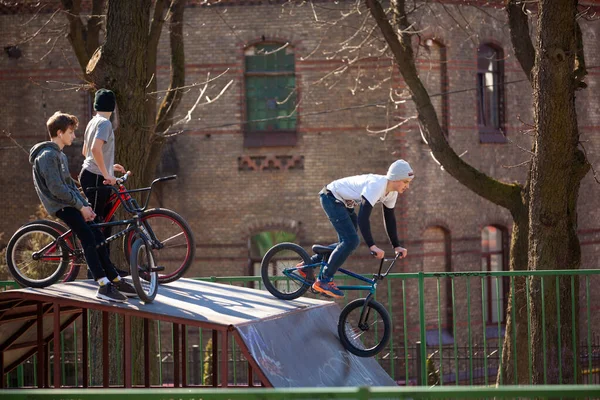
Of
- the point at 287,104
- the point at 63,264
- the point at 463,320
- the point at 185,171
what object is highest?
the point at 287,104

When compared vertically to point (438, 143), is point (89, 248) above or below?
below

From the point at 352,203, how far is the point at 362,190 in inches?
11.7

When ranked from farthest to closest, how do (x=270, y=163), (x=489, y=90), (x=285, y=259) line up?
(x=489, y=90) < (x=270, y=163) < (x=285, y=259)

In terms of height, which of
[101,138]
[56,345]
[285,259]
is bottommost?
[56,345]

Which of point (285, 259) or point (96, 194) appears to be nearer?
point (96, 194)

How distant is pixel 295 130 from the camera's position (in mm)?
21172

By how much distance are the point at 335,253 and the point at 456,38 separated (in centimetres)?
1414

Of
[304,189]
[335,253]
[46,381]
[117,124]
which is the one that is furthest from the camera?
[304,189]

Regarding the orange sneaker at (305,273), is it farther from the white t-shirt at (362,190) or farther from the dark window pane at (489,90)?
the dark window pane at (489,90)

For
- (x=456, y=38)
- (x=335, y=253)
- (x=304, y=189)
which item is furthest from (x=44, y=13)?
(x=335, y=253)

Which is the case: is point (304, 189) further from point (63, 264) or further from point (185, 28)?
point (63, 264)

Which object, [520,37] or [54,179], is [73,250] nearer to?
[54,179]

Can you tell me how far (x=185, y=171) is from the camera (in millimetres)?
21219

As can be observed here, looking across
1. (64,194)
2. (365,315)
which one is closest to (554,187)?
(365,315)
